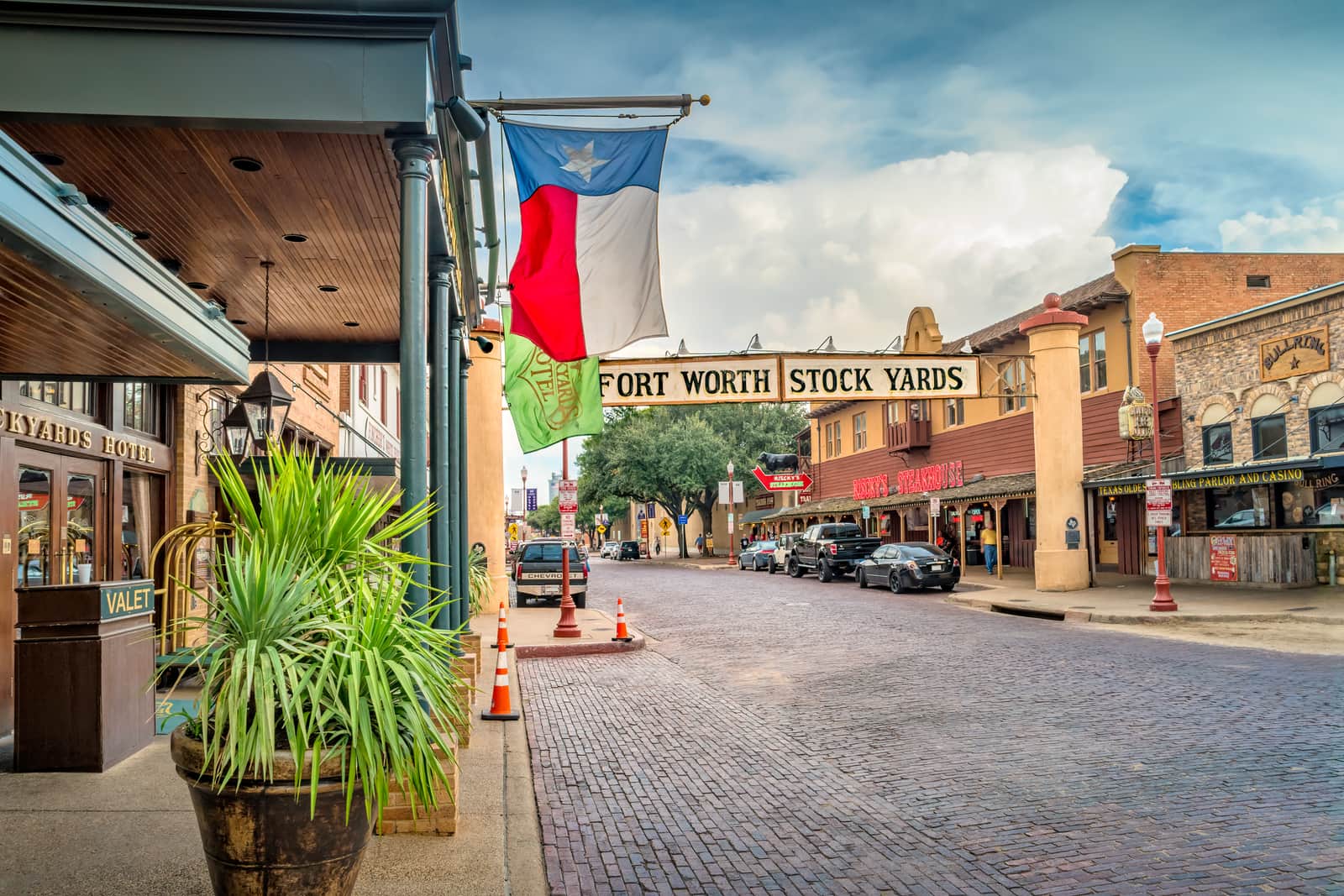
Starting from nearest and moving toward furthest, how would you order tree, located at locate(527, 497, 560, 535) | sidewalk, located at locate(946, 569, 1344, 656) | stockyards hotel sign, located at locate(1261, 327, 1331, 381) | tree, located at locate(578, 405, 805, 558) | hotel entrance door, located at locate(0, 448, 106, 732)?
hotel entrance door, located at locate(0, 448, 106, 732), sidewalk, located at locate(946, 569, 1344, 656), stockyards hotel sign, located at locate(1261, 327, 1331, 381), tree, located at locate(578, 405, 805, 558), tree, located at locate(527, 497, 560, 535)

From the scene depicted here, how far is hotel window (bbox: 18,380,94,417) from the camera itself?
8.55m

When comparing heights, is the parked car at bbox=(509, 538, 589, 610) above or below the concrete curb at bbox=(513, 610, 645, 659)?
above

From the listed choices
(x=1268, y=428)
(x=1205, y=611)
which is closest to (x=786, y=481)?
(x=1268, y=428)

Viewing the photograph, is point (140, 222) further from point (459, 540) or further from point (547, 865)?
point (547, 865)

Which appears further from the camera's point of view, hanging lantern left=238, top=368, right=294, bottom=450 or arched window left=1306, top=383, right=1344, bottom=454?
arched window left=1306, top=383, right=1344, bottom=454

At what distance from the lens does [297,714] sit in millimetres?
3785

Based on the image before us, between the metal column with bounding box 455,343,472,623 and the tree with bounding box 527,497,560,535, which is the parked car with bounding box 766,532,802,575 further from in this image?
the tree with bounding box 527,497,560,535

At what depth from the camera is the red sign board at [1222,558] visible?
73.0ft

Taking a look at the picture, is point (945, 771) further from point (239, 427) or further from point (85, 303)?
point (239, 427)

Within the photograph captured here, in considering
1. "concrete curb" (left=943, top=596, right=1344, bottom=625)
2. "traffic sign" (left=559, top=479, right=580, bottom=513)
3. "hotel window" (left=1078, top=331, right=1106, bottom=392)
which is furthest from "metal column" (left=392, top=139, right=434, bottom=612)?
"hotel window" (left=1078, top=331, right=1106, bottom=392)

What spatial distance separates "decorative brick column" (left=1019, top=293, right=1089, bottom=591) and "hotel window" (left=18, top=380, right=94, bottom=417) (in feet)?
68.7

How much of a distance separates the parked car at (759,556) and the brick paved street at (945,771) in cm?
2703

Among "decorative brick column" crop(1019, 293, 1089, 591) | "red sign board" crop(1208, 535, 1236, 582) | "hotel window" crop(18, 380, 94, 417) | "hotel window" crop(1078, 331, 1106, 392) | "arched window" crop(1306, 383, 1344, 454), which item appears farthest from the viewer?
"hotel window" crop(1078, 331, 1106, 392)

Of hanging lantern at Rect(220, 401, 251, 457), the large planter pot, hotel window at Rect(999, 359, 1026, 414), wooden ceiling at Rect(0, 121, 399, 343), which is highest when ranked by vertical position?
hotel window at Rect(999, 359, 1026, 414)
